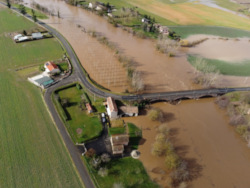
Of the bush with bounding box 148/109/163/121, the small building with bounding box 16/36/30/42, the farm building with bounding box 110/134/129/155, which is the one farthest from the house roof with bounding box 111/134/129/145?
the small building with bounding box 16/36/30/42

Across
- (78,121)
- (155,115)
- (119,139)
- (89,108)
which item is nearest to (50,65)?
(89,108)

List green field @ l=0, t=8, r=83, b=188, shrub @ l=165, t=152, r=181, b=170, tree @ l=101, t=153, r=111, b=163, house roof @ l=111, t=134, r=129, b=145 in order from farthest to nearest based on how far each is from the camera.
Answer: house roof @ l=111, t=134, r=129, b=145
shrub @ l=165, t=152, r=181, b=170
tree @ l=101, t=153, r=111, b=163
green field @ l=0, t=8, r=83, b=188

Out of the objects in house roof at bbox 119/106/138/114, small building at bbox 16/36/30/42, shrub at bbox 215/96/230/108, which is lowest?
house roof at bbox 119/106/138/114

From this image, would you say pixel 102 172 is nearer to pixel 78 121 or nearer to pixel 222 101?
pixel 78 121

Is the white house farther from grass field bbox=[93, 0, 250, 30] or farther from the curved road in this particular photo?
grass field bbox=[93, 0, 250, 30]

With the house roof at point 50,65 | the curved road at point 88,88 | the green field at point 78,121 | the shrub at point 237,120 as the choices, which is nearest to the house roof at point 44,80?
the curved road at point 88,88

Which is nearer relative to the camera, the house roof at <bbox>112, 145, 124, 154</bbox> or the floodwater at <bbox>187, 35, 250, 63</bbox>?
the house roof at <bbox>112, 145, 124, 154</bbox>

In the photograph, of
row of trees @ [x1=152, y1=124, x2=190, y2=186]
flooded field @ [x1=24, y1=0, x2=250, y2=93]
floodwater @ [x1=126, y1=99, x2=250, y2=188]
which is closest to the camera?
row of trees @ [x1=152, y1=124, x2=190, y2=186]

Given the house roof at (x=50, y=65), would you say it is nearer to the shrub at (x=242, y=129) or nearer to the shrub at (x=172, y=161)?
the shrub at (x=172, y=161)
